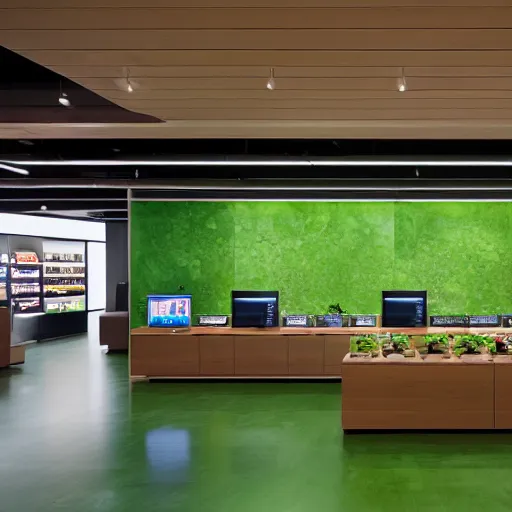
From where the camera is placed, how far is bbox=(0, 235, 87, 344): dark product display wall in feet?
51.6

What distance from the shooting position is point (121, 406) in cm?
846

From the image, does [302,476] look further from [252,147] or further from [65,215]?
[65,215]

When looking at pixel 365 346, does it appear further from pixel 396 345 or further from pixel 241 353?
pixel 241 353

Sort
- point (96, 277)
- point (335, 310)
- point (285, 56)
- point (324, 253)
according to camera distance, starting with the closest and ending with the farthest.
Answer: point (285, 56) < point (335, 310) < point (324, 253) < point (96, 277)

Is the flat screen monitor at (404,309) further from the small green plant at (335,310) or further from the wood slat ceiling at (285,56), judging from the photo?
the wood slat ceiling at (285,56)

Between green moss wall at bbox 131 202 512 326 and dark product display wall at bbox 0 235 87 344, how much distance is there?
243 inches

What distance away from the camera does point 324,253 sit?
11125mm

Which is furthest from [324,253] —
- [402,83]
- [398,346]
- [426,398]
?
[402,83]

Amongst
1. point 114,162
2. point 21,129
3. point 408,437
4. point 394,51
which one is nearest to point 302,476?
point 408,437

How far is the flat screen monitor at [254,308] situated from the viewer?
10391 millimetres

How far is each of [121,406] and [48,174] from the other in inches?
247

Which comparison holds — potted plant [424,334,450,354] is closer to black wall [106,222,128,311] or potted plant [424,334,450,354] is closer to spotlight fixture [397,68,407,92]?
spotlight fixture [397,68,407,92]

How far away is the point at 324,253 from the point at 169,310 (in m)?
2.97

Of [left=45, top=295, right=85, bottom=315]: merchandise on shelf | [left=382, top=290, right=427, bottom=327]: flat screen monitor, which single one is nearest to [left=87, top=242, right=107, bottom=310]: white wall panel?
[left=45, top=295, right=85, bottom=315]: merchandise on shelf
